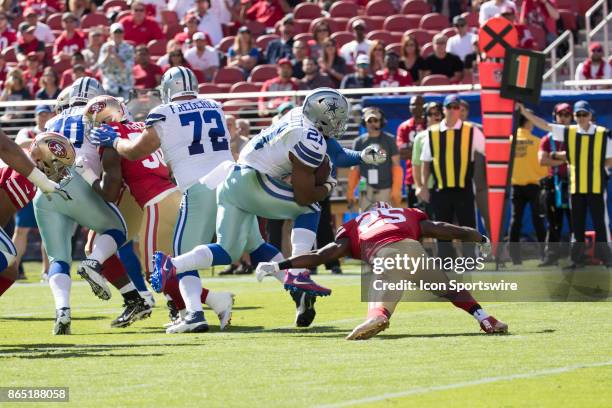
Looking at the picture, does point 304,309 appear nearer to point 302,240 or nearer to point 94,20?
point 302,240

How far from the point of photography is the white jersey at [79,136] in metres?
10.5

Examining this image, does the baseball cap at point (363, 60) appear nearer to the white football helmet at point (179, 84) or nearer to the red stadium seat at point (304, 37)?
the red stadium seat at point (304, 37)

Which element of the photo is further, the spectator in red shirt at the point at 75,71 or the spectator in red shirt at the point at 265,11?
the spectator in red shirt at the point at 265,11

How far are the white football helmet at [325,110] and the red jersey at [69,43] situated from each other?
43.2 ft

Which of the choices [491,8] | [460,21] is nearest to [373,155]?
[491,8]

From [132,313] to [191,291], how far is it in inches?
34.3

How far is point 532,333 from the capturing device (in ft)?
29.1

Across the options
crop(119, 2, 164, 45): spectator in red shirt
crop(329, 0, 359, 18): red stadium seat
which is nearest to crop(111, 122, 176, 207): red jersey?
crop(329, 0, 359, 18): red stadium seat

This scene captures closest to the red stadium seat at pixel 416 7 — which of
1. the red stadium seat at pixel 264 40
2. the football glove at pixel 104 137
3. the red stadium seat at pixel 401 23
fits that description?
the red stadium seat at pixel 401 23

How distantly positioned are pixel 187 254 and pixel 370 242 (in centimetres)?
130

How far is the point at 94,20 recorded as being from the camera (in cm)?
2305

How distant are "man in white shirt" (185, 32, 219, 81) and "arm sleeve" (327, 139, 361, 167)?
10.2 metres

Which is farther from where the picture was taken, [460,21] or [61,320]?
[460,21]

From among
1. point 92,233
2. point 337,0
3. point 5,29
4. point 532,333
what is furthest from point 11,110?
point 532,333
